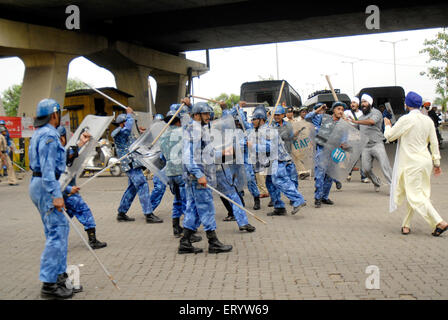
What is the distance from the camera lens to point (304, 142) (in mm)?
9867

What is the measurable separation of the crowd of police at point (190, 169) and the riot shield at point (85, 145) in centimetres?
7

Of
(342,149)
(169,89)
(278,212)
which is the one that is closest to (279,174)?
(278,212)

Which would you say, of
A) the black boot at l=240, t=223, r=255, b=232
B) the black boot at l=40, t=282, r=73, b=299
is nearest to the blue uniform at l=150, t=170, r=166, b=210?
the black boot at l=240, t=223, r=255, b=232

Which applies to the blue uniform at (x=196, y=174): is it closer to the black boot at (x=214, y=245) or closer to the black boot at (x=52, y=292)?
the black boot at (x=214, y=245)

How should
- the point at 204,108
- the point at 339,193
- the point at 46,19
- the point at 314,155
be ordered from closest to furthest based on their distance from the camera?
the point at 204,108 < the point at 314,155 < the point at 339,193 < the point at 46,19

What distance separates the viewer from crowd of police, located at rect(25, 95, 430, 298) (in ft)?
14.9

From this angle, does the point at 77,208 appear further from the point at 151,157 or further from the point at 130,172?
the point at 130,172

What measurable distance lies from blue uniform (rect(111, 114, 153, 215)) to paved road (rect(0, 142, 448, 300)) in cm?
36

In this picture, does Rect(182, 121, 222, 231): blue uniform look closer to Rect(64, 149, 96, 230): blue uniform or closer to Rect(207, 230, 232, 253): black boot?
Rect(207, 230, 232, 253): black boot

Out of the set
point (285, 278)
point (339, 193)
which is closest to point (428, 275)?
point (285, 278)

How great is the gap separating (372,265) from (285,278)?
1.01 m

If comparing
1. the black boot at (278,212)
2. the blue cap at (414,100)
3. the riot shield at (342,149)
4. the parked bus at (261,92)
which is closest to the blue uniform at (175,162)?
the black boot at (278,212)

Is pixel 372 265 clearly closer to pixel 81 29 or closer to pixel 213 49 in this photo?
pixel 81 29

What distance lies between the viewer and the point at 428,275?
4.82 meters
